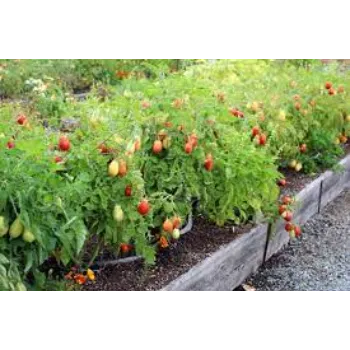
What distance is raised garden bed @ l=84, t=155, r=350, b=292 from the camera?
3326 mm

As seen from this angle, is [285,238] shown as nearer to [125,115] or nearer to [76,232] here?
[125,115]

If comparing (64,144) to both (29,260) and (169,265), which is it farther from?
(169,265)

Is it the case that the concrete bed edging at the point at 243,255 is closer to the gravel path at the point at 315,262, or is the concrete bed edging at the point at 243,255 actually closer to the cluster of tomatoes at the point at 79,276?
the gravel path at the point at 315,262

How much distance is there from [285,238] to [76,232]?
7.35 ft

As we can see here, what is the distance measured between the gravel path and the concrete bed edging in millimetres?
70

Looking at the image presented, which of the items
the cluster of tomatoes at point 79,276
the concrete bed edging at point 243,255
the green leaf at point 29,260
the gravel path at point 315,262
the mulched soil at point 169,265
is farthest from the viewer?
the gravel path at point 315,262

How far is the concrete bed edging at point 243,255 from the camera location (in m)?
3.45

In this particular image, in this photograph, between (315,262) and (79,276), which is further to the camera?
(315,262)

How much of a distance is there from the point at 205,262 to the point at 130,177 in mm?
777

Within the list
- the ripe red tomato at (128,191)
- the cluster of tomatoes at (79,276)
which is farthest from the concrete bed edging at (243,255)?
the ripe red tomato at (128,191)

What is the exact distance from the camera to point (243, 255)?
400cm

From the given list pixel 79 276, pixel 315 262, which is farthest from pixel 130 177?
pixel 315 262

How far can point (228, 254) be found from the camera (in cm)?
378

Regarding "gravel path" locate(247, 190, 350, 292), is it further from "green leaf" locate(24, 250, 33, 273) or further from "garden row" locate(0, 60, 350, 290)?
"green leaf" locate(24, 250, 33, 273)
